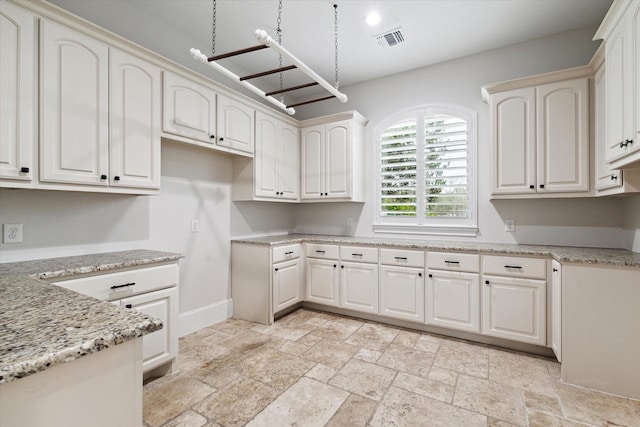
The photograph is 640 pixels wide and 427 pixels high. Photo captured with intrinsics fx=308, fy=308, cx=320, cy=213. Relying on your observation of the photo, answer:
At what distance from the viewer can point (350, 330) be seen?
322 cm

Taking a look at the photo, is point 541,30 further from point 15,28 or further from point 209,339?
point 209,339

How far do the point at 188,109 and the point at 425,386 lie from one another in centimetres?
293

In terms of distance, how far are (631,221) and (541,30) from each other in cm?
194

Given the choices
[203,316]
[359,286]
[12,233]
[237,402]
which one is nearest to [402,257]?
[359,286]

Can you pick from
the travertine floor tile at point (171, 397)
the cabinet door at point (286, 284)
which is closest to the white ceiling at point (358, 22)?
the cabinet door at point (286, 284)

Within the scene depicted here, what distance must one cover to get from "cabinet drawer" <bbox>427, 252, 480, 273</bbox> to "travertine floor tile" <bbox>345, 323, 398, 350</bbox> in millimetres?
803

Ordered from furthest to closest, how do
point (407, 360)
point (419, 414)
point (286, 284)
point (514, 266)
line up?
point (286, 284) → point (514, 266) → point (407, 360) → point (419, 414)

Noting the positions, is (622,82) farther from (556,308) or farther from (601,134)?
(556,308)

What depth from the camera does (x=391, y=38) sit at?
10.2 ft

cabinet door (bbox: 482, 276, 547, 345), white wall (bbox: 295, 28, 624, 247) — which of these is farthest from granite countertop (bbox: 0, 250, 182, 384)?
white wall (bbox: 295, 28, 624, 247)

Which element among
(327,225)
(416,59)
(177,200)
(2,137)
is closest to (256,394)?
(177,200)

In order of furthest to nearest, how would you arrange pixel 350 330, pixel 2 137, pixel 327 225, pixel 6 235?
pixel 327 225
pixel 350 330
pixel 6 235
pixel 2 137

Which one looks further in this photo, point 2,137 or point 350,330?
point 350,330

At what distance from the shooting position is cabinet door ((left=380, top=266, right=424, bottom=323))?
312cm
